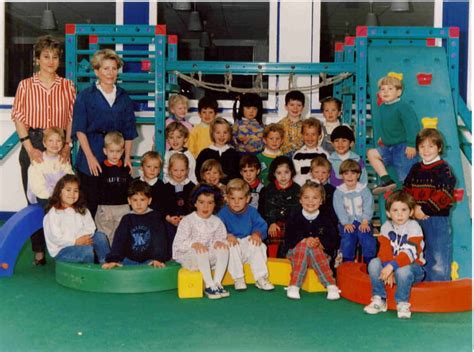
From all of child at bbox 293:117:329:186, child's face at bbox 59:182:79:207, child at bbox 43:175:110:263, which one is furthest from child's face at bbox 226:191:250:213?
child's face at bbox 59:182:79:207

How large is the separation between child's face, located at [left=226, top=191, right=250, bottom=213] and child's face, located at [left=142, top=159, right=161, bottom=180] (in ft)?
2.43

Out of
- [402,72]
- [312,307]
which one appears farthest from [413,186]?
[402,72]

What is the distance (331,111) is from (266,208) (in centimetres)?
149

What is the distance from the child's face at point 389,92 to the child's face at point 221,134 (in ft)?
5.02

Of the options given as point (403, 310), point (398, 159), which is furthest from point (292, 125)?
point (403, 310)

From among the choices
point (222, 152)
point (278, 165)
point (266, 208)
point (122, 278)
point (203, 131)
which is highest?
point (203, 131)

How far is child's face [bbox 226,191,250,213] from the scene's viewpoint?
17.9 feet

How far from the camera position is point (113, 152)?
5.65 meters

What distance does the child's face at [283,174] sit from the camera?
229 inches

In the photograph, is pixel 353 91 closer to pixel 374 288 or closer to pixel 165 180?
pixel 165 180

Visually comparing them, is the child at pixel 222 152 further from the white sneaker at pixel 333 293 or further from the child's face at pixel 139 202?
the white sneaker at pixel 333 293

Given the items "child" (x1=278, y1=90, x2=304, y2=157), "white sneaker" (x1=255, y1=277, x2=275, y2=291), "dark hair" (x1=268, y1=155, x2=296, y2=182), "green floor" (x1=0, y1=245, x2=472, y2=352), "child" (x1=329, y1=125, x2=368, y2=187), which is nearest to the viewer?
"green floor" (x1=0, y1=245, x2=472, y2=352)

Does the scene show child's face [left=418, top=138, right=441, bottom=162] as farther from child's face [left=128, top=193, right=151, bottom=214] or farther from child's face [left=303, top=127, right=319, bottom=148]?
child's face [left=128, top=193, right=151, bottom=214]

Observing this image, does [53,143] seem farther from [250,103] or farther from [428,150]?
[428,150]
